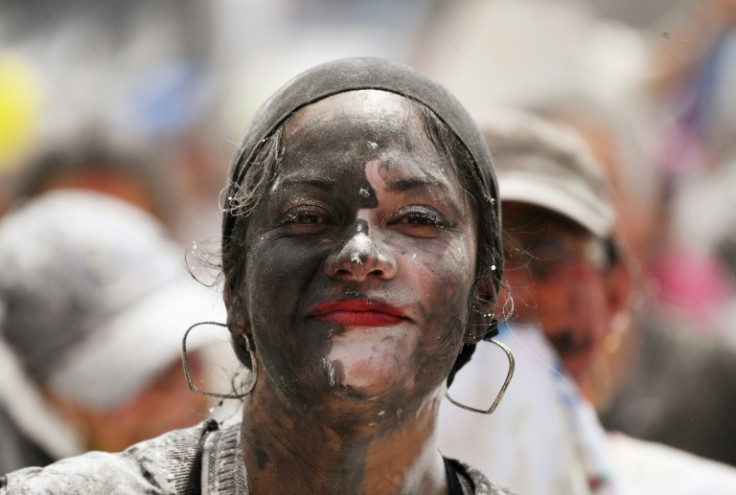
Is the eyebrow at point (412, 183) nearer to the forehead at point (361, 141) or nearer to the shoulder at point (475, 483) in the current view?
the forehead at point (361, 141)

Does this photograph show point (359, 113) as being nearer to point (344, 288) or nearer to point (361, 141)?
point (361, 141)

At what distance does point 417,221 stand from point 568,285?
2.03 metres

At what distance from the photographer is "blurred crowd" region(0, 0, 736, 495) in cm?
458

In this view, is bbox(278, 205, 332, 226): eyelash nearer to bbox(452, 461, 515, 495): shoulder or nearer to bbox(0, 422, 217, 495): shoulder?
bbox(0, 422, 217, 495): shoulder

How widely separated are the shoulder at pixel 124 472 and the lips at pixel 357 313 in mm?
478

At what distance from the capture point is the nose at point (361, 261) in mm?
2258

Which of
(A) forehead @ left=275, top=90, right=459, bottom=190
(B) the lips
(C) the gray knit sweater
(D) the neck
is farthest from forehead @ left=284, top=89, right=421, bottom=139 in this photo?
(C) the gray knit sweater

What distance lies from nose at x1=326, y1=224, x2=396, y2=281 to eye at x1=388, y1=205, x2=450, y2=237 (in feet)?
0.31

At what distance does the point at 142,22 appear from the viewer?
9.05 metres

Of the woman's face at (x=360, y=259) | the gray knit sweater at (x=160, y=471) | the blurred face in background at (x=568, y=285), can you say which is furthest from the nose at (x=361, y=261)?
the blurred face in background at (x=568, y=285)

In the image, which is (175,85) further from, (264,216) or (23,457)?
(264,216)

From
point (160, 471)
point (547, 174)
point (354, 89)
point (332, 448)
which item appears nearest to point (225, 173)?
point (547, 174)

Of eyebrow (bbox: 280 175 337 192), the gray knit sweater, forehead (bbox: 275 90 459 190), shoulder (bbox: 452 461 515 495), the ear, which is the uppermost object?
forehead (bbox: 275 90 459 190)

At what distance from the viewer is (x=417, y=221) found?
7.93 ft
